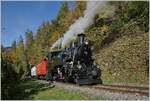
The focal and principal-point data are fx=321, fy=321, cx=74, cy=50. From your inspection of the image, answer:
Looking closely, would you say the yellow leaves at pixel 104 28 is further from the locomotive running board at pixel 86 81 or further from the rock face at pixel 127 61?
the locomotive running board at pixel 86 81

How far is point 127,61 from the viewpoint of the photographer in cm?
2767

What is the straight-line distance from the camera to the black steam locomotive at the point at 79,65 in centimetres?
2318

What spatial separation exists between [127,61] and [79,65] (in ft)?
18.4

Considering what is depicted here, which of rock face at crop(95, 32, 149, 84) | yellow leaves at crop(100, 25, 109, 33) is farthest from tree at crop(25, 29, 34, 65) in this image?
rock face at crop(95, 32, 149, 84)

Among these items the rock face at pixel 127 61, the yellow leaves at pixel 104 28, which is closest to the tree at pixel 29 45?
the yellow leaves at pixel 104 28

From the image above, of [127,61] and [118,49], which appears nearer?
[127,61]

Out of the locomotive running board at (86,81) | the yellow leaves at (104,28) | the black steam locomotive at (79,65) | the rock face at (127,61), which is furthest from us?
the yellow leaves at (104,28)

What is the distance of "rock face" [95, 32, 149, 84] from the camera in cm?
2520

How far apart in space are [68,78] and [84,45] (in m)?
2.94

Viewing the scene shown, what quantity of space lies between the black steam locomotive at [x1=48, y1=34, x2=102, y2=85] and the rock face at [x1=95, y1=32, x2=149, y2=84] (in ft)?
9.02

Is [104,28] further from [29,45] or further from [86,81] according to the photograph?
[29,45]

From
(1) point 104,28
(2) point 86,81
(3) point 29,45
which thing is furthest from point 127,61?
(3) point 29,45

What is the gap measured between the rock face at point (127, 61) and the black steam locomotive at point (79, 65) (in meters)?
2.75

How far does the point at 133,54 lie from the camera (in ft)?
91.5
